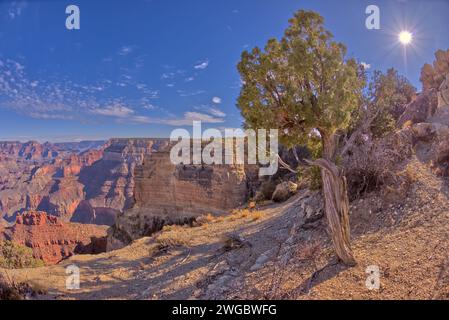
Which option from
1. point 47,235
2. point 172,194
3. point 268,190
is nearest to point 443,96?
point 268,190

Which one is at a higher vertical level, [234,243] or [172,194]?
[172,194]

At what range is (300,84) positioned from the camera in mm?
5340

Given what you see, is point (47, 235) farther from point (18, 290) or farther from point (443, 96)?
point (443, 96)

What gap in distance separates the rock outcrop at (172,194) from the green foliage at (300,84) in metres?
18.9

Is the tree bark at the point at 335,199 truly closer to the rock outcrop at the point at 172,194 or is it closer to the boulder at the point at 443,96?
the rock outcrop at the point at 172,194

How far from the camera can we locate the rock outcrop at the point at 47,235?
4997cm

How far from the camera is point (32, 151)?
7810 inches

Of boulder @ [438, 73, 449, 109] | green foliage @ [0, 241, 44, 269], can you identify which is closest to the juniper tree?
boulder @ [438, 73, 449, 109]

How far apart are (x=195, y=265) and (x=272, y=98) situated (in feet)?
18.2

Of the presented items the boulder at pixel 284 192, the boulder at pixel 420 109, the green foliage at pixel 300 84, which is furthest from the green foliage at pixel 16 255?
the boulder at pixel 420 109

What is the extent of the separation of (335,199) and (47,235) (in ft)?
201

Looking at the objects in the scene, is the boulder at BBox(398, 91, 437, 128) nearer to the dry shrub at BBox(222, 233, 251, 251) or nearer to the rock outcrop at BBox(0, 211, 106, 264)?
the dry shrub at BBox(222, 233, 251, 251)

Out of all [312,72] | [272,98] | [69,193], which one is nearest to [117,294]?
[272,98]
